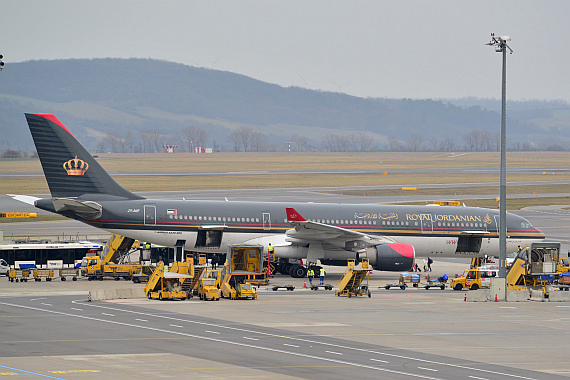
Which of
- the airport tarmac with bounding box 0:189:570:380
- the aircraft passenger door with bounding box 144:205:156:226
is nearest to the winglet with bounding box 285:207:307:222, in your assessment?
the airport tarmac with bounding box 0:189:570:380

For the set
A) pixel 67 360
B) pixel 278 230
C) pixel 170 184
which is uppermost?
pixel 170 184

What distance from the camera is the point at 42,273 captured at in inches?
1880

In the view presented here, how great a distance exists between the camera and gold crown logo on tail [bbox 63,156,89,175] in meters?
46.5

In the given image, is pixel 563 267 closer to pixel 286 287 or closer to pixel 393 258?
pixel 393 258

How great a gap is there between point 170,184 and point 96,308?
94157 millimetres

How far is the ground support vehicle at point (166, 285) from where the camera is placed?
37.7 metres

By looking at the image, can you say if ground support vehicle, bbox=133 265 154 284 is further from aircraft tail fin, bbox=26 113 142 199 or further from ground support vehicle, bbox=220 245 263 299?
ground support vehicle, bbox=220 245 263 299

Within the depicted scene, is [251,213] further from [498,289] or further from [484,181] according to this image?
[484,181]

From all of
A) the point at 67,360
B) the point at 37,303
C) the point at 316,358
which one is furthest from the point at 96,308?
the point at 316,358

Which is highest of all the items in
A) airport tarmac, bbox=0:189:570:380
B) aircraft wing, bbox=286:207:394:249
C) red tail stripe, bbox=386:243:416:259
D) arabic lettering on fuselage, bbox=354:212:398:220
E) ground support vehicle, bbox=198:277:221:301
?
arabic lettering on fuselage, bbox=354:212:398:220

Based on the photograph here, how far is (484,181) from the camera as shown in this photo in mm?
141000

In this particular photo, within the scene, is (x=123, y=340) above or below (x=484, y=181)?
below

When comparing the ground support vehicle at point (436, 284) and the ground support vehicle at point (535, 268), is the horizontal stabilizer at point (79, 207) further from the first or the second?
the ground support vehicle at point (535, 268)

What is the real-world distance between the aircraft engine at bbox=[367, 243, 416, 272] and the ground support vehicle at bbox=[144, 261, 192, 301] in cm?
1363
